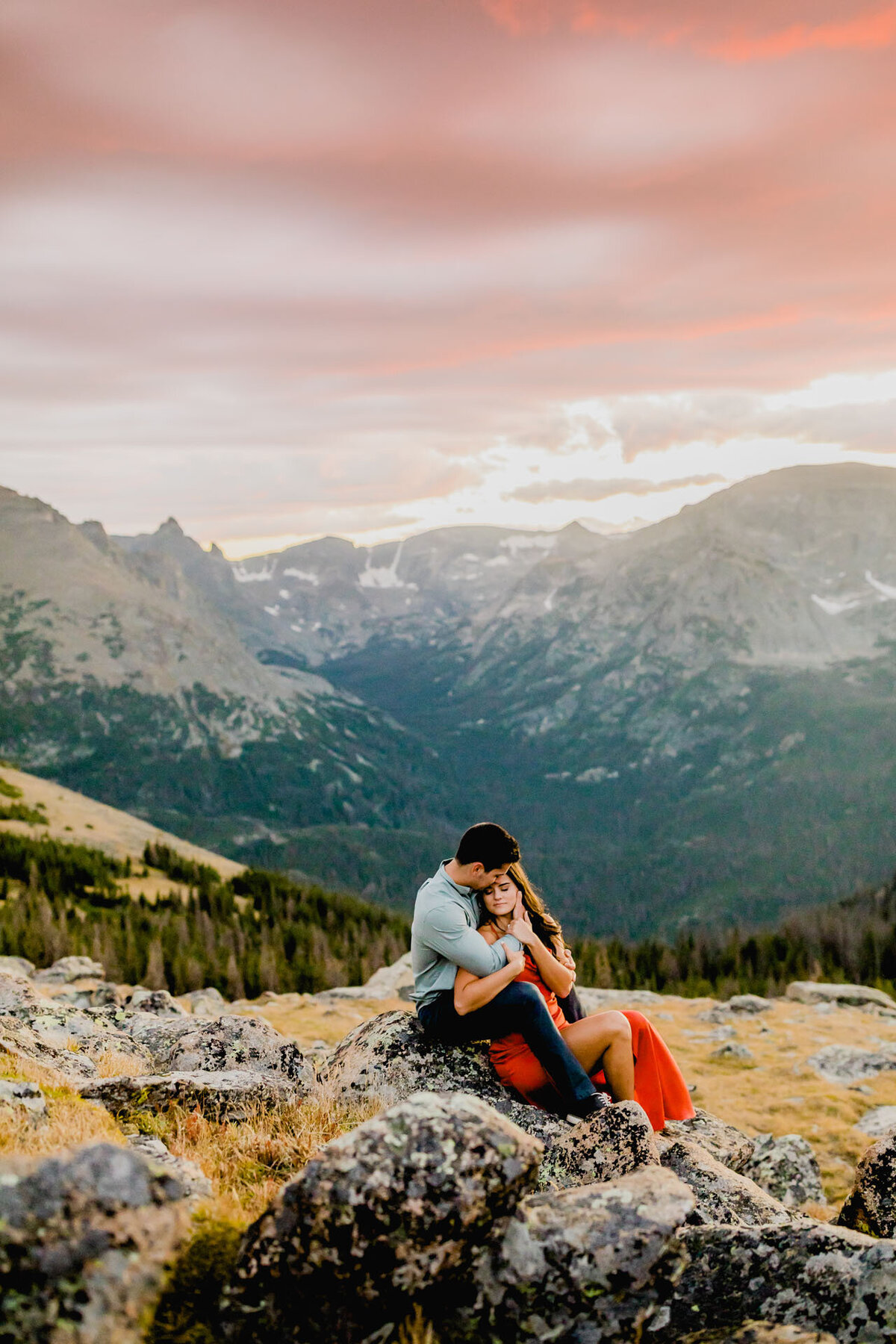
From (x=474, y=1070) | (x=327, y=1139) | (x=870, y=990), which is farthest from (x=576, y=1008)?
(x=870, y=990)

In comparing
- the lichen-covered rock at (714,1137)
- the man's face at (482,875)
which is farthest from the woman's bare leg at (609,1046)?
the man's face at (482,875)

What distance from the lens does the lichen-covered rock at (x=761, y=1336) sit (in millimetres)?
7398

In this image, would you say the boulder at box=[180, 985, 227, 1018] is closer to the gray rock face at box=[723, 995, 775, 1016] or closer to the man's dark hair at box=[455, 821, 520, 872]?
the man's dark hair at box=[455, 821, 520, 872]

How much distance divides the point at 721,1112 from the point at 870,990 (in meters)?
25.7

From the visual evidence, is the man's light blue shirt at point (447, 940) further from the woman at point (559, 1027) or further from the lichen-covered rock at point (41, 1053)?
the lichen-covered rock at point (41, 1053)

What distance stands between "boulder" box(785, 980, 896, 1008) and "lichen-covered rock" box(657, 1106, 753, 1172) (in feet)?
107

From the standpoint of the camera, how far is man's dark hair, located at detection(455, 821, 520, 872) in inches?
459

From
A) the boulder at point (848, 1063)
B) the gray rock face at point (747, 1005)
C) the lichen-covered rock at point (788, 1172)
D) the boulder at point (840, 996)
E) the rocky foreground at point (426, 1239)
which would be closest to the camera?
the rocky foreground at point (426, 1239)

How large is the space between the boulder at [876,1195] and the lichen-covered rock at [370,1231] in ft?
22.0

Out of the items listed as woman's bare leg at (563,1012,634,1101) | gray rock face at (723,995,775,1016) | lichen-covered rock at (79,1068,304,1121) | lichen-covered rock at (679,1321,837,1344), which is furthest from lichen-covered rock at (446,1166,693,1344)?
gray rock face at (723,995,775,1016)

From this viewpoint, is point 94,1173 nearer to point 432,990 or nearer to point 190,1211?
point 190,1211

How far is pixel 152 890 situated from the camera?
9231cm

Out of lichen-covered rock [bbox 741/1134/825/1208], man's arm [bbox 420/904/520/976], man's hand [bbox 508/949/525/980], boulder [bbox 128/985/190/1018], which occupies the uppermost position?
man's arm [bbox 420/904/520/976]

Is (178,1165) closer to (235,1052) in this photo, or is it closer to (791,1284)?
(791,1284)
